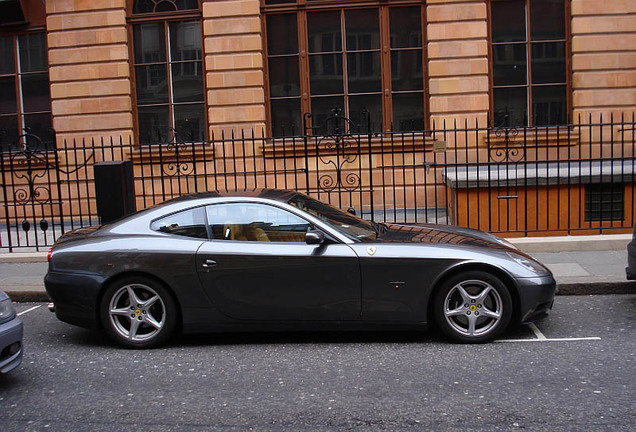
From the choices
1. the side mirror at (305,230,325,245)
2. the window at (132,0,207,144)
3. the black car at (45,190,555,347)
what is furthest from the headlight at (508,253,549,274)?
the window at (132,0,207,144)

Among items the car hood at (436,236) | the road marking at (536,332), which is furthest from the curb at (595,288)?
the car hood at (436,236)

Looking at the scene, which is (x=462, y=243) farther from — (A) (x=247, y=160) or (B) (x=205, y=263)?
(A) (x=247, y=160)

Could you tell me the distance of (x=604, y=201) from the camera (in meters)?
10.9

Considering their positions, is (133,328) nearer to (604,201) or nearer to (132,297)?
(132,297)

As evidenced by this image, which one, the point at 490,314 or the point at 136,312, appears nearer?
the point at 490,314

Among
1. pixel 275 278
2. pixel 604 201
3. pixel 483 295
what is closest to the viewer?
pixel 483 295

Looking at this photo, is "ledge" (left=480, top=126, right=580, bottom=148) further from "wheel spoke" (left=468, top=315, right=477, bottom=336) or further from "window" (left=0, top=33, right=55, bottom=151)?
"window" (left=0, top=33, right=55, bottom=151)

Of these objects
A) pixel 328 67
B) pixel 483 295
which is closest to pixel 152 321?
pixel 483 295

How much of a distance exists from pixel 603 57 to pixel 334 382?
11.4m

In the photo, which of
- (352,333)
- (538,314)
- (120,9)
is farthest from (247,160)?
(538,314)

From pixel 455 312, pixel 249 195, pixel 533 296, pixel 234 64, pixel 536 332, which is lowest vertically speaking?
pixel 536 332

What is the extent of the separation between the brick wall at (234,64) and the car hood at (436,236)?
8082 mm

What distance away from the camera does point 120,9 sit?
14680 millimetres

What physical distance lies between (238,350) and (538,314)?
8.69 feet
